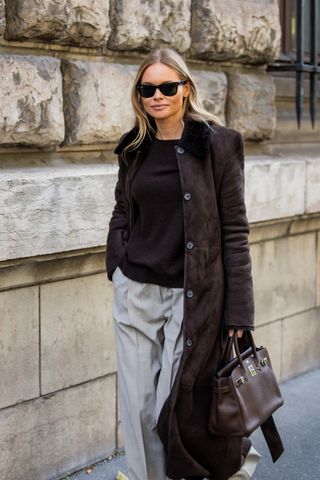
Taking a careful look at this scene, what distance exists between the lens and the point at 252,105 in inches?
207

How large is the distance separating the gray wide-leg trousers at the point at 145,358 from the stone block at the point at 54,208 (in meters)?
0.51

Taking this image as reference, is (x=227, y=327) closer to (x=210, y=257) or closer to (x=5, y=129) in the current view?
(x=210, y=257)

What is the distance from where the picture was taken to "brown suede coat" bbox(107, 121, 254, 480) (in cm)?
329

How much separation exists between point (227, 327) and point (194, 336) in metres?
0.13

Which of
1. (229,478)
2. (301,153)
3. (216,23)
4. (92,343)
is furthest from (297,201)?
(229,478)

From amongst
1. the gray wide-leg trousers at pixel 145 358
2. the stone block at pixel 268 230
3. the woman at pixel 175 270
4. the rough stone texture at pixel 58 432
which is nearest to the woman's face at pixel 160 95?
the woman at pixel 175 270

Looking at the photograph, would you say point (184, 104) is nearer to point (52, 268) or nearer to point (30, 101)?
point (30, 101)

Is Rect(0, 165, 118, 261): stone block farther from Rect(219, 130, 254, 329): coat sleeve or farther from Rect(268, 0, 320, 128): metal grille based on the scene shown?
Rect(268, 0, 320, 128): metal grille

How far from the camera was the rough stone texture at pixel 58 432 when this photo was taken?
3.97 metres

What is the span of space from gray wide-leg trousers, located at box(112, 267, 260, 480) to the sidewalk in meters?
0.82

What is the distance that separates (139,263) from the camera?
11.1ft

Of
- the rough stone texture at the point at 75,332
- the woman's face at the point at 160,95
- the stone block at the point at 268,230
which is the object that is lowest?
the rough stone texture at the point at 75,332

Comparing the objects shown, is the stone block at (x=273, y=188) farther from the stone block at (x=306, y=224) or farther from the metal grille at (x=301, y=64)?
the metal grille at (x=301, y=64)

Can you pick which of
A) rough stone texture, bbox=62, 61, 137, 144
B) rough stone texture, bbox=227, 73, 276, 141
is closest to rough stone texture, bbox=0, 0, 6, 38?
rough stone texture, bbox=62, 61, 137, 144
